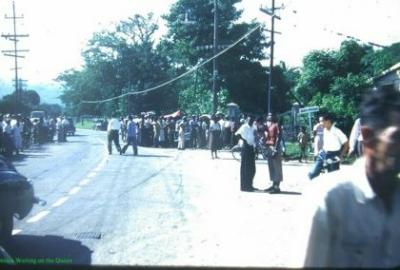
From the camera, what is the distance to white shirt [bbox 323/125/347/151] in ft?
23.6

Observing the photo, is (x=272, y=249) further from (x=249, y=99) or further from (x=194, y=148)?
(x=249, y=99)

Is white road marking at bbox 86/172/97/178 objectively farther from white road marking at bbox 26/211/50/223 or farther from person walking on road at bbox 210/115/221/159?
person walking on road at bbox 210/115/221/159

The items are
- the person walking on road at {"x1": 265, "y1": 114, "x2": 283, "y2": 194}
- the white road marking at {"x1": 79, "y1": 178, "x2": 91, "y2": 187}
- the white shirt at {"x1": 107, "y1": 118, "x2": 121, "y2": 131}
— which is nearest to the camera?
the person walking on road at {"x1": 265, "y1": 114, "x2": 283, "y2": 194}

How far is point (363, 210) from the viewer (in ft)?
5.08

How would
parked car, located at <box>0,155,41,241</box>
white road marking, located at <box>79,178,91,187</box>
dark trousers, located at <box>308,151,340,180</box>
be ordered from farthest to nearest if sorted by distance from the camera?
white road marking, located at <box>79,178,91,187</box> < dark trousers, located at <box>308,151,340,180</box> < parked car, located at <box>0,155,41,241</box>

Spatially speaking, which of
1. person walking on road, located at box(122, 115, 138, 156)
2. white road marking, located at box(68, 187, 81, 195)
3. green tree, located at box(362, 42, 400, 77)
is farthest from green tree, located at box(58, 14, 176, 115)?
green tree, located at box(362, 42, 400, 77)

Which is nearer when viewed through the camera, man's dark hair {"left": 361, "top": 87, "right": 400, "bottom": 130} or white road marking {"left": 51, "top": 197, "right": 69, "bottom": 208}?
man's dark hair {"left": 361, "top": 87, "right": 400, "bottom": 130}

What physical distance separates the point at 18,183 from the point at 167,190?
4.46m

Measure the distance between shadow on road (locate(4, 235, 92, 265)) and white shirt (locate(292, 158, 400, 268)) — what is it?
2931 mm

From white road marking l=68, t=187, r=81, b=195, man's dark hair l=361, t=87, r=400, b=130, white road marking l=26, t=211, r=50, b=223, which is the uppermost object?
man's dark hair l=361, t=87, r=400, b=130

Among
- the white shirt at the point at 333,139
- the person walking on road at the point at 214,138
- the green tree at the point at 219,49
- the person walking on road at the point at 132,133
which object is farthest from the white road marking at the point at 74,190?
the person walking on road at the point at 132,133

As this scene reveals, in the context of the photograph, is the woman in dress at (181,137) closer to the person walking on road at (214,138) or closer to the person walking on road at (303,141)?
the person walking on road at (214,138)

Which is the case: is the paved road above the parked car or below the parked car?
below

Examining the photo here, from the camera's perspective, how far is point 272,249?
4.84m
